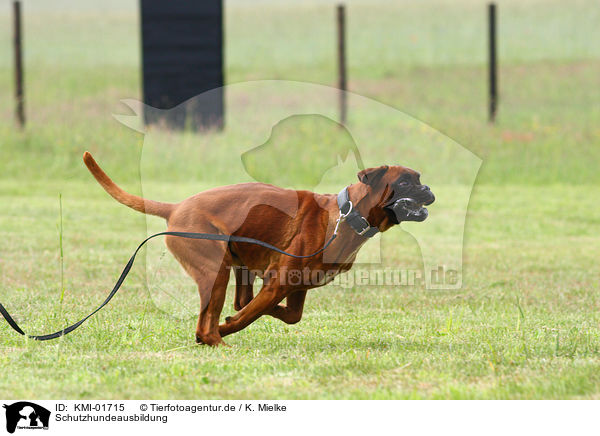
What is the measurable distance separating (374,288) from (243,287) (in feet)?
8.59

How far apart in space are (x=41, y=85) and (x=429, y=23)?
16.9 meters

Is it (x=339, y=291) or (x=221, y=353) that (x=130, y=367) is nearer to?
(x=221, y=353)

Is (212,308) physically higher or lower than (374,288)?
higher

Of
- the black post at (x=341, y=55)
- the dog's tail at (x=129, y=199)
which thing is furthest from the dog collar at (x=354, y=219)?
the black post at (x=341, y=55)

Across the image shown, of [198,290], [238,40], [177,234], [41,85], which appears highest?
[238,40]

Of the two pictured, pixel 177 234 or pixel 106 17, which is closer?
pixel 177 234

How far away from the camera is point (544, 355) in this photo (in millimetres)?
5605

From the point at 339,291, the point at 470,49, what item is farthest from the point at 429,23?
the point at 339,291

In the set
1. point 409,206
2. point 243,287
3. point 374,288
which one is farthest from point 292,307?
point 374,288

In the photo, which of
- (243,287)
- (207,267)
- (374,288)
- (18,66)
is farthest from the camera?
(18,66)

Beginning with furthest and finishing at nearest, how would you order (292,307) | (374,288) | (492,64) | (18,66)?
(492,64)
(18,66)
(374,288)
(292,307)
